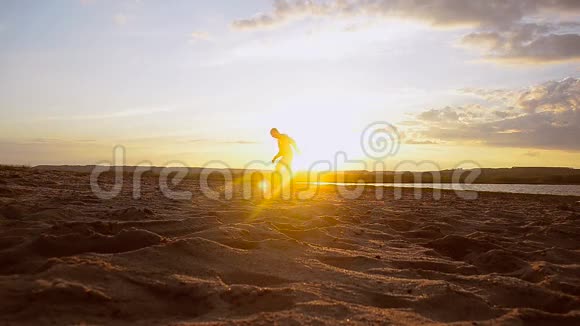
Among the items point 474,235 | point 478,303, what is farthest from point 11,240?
point 474,235

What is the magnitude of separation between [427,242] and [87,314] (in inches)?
148

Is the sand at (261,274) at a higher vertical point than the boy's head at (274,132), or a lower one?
lower

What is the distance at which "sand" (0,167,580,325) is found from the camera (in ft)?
7.71

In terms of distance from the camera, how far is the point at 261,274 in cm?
312

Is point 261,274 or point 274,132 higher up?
point 274,132

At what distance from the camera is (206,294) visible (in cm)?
259

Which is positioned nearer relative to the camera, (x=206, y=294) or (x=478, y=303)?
(x=206, y=294)

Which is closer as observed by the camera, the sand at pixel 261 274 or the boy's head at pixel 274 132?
the sand at pixel 261 274

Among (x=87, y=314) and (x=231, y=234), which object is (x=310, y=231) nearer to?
(x=231, y=234)

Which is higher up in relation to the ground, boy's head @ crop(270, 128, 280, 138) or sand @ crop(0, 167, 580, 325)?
boy's head @ crop(270, 128, 280, 138)

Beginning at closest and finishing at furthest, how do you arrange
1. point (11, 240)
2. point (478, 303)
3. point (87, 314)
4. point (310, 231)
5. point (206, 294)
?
point (87, 314) → point (206, 294) → point (478, 303) → point (11, 240) → point (310, 231)

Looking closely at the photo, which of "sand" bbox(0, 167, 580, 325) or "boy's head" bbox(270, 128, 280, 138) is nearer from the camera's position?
"sand" bbox(0, 167, 580, 325)

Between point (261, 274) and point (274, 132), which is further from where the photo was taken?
point (274, 132)

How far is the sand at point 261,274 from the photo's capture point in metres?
2.35
